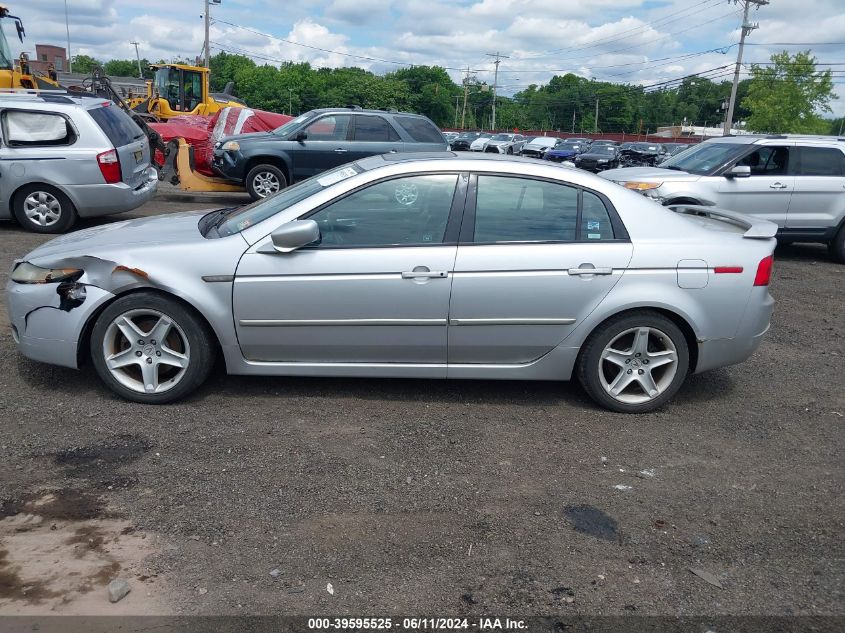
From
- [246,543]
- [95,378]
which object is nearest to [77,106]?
[95,378]

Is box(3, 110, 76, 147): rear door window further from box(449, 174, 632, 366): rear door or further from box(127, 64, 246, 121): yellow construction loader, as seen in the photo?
box(127, 64, 246, 121): yellow construction loader

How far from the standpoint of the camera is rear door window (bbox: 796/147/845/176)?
406 inches

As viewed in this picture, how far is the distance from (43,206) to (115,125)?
1.49 metres

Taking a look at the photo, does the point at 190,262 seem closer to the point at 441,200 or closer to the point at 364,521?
the point at 441,200

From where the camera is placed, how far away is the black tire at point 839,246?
10.5m

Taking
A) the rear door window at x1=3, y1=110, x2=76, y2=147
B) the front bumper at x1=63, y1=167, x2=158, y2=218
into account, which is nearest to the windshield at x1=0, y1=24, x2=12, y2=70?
the rear door window at x1=3, y1=110, x2=76, y2=147

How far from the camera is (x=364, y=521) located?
3465 millimetres

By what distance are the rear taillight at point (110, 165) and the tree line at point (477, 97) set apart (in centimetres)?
6740

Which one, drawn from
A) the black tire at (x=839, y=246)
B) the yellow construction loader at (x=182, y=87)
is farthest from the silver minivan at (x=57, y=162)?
the yellow construction loader at (x=182, y=87)

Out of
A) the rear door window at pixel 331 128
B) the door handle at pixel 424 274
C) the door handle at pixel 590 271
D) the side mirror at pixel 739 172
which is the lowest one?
the door handle at pixel 424 274

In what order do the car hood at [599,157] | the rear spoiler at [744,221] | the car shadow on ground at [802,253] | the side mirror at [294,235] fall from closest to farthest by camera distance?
the side mirror at [294,235] → the rear spoiler at [744,221] → the car shadow on ground at [802,253] → the car hood at [599,157]

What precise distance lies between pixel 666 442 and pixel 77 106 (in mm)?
8607

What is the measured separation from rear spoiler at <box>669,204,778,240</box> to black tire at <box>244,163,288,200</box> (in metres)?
8.43

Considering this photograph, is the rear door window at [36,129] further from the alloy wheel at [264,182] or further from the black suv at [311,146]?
the alloy wheel at [264,182]
